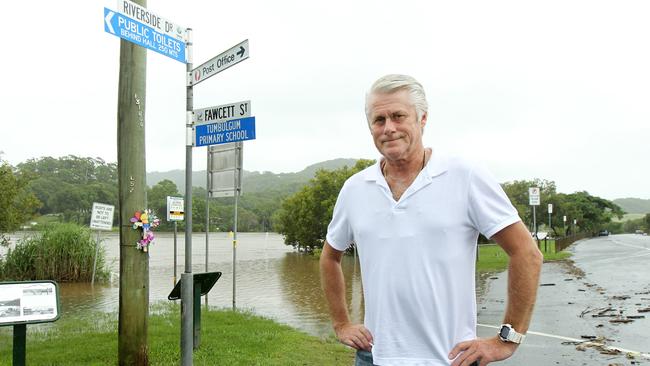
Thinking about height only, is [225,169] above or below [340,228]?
above

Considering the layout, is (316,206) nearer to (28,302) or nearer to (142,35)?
(142,35)

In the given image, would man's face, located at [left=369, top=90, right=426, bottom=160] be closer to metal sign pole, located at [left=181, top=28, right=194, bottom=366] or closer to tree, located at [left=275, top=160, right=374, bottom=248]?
metal sign pole, located at [left=181, top=28, right=194, bottom=366]

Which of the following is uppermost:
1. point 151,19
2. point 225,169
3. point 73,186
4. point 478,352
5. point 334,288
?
point 73,186

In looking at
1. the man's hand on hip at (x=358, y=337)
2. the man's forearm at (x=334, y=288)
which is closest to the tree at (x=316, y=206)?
the man's forearm at (x=334, y=288)

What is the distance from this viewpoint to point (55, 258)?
18.9 m

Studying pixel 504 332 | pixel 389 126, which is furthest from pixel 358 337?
pixel 389 126

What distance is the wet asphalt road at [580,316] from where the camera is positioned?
739cm

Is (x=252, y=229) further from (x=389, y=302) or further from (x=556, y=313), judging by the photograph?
(x=389, y=302)

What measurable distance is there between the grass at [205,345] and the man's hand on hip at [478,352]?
4810 mm

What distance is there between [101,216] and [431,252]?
702 inches

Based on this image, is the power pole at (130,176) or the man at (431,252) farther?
the power pole at (130,176)

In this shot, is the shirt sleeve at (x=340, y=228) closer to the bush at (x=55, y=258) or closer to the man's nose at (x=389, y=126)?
the man's nose at (x=389, y=126)

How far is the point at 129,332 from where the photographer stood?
606 centimetres

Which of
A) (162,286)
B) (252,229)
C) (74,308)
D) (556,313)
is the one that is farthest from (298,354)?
(252,229)
